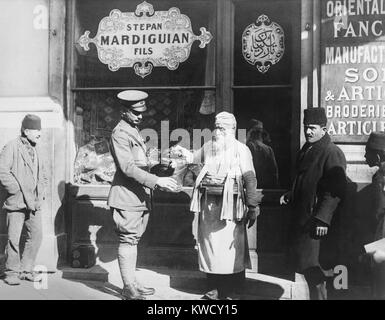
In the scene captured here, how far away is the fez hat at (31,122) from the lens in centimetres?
587

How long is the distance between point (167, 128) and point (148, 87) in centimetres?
60

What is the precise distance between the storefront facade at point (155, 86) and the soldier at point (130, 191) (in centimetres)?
110

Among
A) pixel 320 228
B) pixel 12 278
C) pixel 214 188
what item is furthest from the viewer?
pixel 12 278

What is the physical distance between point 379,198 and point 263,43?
256cm

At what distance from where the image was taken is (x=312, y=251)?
4.78 meters

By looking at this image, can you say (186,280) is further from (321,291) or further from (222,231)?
(321,291)

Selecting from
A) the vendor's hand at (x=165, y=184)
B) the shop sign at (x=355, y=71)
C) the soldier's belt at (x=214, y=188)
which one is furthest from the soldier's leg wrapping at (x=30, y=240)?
the shop sign at (x=355, y=71)

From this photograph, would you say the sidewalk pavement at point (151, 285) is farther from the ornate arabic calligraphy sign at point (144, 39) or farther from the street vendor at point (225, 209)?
the ornate arabic calligraphy sign at point (144, 39)

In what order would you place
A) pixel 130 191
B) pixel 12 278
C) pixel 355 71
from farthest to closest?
pixel 12 278 → pixel 355 71 → pixel 130 191

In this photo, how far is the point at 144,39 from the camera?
21.7ft

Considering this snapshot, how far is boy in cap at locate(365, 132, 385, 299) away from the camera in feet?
14.7

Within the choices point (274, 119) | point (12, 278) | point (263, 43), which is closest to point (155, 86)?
point (263, 43)

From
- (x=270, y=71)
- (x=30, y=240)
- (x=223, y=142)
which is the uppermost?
(x=270, y=71)
